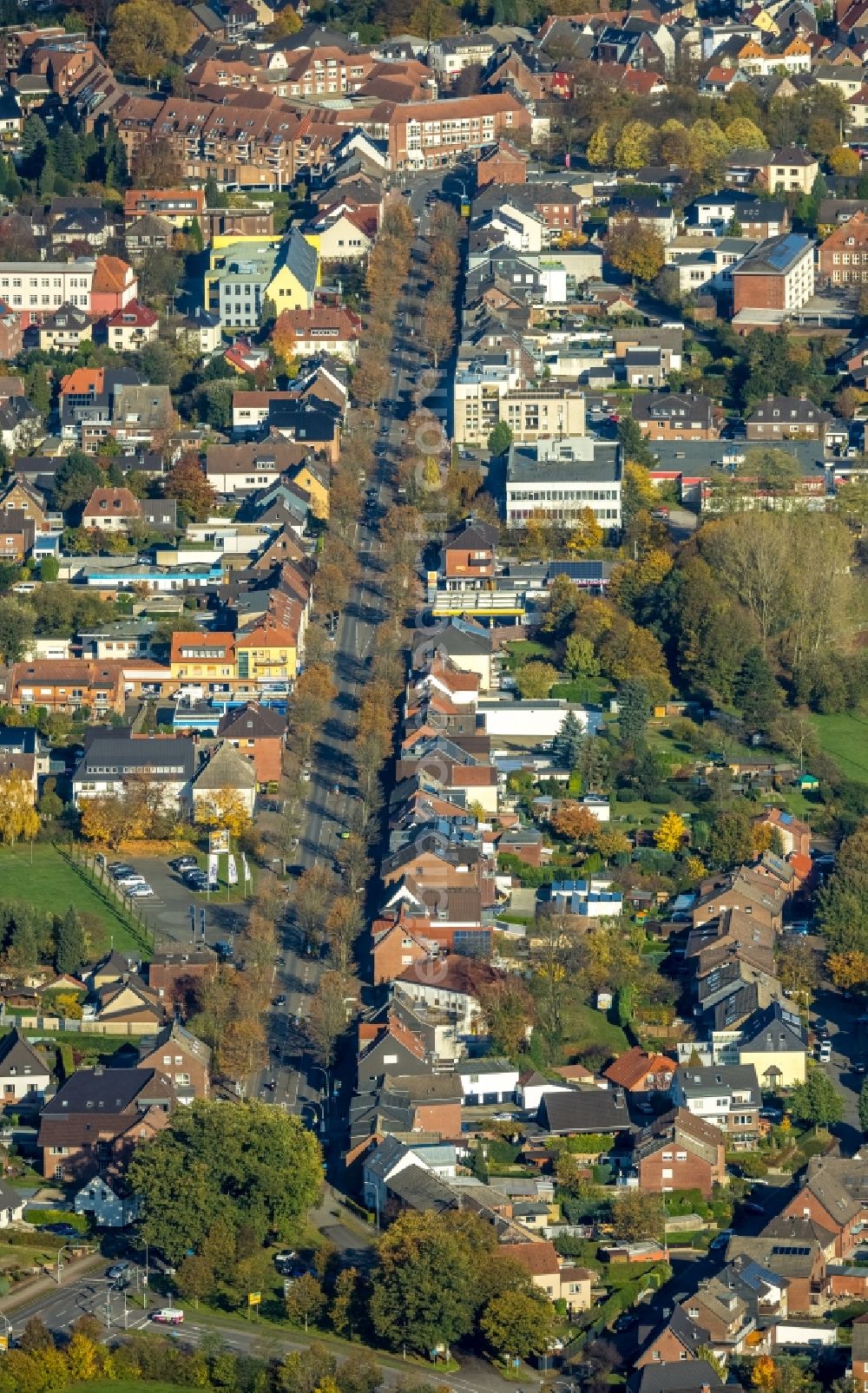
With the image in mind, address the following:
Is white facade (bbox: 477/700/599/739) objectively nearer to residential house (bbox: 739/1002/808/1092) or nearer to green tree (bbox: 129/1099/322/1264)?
residential house (bbox: 739/1002/808/1092)

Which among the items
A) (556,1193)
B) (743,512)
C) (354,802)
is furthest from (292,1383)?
(743,512)

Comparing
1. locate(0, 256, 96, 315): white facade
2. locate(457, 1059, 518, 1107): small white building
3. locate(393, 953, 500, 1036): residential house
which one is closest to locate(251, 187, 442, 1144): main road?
locate(393, 953, 500, 1036): residential house

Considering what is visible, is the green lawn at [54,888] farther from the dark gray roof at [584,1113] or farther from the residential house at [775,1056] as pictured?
the residential house at [775,1056]

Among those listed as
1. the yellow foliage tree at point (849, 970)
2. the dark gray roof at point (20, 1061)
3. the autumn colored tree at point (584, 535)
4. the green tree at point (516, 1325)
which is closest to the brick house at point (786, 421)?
the autumn colored tree at point (584, 535)

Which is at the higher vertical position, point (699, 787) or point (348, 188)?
point (348, 188)

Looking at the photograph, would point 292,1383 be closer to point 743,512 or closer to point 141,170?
point 743,512

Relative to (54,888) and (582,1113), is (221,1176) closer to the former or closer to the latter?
(582,1113)
